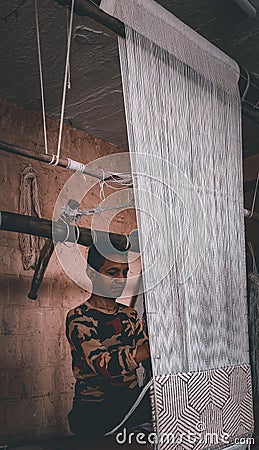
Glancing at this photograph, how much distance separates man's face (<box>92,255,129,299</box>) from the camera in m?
3.50

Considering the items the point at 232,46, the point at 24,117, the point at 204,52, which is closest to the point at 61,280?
the point at 24,117

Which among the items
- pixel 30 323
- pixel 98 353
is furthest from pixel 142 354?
pixel 30 323

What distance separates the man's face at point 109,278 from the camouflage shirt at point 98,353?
6.2 inches

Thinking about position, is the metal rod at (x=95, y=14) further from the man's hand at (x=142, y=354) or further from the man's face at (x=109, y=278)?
the man's face at (x=109, y=278)

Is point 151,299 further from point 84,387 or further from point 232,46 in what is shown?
point 232,46

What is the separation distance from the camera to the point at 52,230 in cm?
273

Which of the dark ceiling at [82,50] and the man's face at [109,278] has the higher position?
the dark ceiling at [82,50]

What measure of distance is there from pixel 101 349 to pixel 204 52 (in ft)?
5.39

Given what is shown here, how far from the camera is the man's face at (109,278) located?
3.50m

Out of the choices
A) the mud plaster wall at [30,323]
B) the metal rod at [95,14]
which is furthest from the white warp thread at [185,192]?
the mud plaster wall at [30,323]

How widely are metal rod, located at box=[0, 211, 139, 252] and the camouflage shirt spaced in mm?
436

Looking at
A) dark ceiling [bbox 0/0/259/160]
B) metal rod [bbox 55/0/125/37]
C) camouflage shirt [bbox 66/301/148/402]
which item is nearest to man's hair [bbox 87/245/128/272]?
camouflage shirt [bbox 66/301/148/402]

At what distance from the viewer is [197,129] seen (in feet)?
7.25

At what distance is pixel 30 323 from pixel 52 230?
1.14 m
